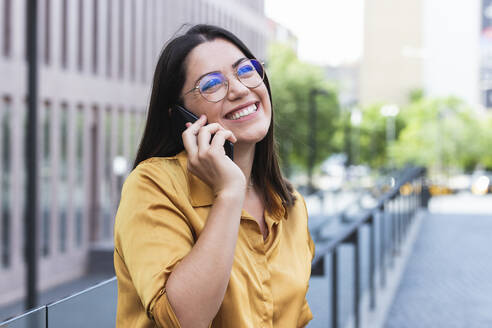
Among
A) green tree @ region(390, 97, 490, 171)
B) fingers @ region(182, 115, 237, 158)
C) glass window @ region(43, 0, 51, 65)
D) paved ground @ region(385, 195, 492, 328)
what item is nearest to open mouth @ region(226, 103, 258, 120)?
fingers @ region(182, 115, 237, 158)

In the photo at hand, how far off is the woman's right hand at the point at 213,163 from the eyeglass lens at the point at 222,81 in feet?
0.47

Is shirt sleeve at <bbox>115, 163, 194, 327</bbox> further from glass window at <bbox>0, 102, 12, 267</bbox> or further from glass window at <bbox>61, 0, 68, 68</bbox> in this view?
glass window at <bbox>61, 0, 68, 68</bbox>

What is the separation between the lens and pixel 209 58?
6.07 feet

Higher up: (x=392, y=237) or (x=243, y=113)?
(x=243, y=113)

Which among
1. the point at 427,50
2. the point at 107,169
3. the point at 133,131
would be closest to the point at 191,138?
the point at 107,169

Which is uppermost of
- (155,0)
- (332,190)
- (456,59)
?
(456,59)

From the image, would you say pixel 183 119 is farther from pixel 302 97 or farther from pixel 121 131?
pixel 302 97

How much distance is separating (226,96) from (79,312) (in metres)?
0.71

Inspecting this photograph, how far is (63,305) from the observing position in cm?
181

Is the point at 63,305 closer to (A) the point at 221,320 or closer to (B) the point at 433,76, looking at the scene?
(A) the point at 221,320

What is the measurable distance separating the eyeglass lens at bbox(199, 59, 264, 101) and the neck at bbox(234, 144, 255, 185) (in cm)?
17

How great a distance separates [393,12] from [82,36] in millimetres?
100022

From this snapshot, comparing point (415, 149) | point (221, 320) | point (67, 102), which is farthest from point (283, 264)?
point (415, 149)

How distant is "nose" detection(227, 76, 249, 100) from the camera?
6.07 ft
